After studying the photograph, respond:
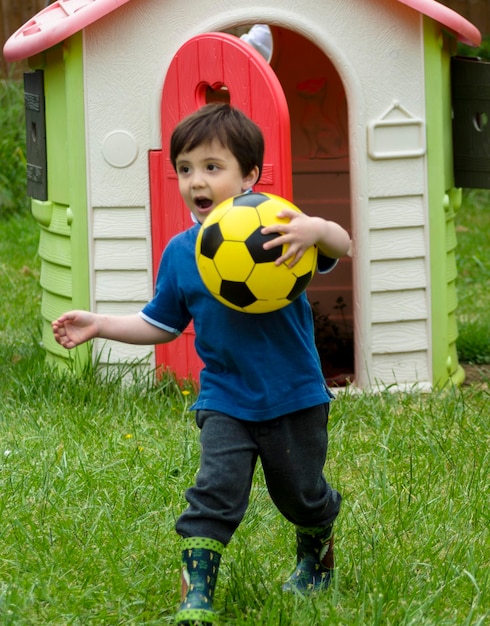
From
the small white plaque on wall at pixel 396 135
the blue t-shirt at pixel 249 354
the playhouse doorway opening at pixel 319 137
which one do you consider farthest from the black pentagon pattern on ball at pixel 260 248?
the playhouse doorway opening at pixel 319 137

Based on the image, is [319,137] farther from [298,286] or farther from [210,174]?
[298,286]

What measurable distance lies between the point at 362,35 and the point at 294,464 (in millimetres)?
2934

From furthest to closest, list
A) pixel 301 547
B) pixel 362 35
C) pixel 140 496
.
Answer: pixel 362 35
pixel 140 496
pixel 301 547

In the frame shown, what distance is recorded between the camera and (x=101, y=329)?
3.22 metres

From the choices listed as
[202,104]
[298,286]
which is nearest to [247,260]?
[298,286]

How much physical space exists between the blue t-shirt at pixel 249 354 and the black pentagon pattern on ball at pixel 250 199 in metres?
0.23

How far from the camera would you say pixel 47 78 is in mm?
5820

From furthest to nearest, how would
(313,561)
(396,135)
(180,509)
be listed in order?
(396,135), (180,509), (313,561)

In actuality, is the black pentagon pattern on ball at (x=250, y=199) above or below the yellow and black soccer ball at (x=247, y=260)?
above

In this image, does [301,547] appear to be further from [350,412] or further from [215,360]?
[350,412]

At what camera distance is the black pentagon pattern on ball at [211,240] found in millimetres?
2988

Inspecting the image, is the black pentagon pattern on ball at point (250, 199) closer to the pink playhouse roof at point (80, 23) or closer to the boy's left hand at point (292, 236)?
the boy's left hand at point (292, 236)

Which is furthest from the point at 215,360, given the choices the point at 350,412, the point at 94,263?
the point at 94,263

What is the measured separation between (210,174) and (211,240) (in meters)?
0.23
